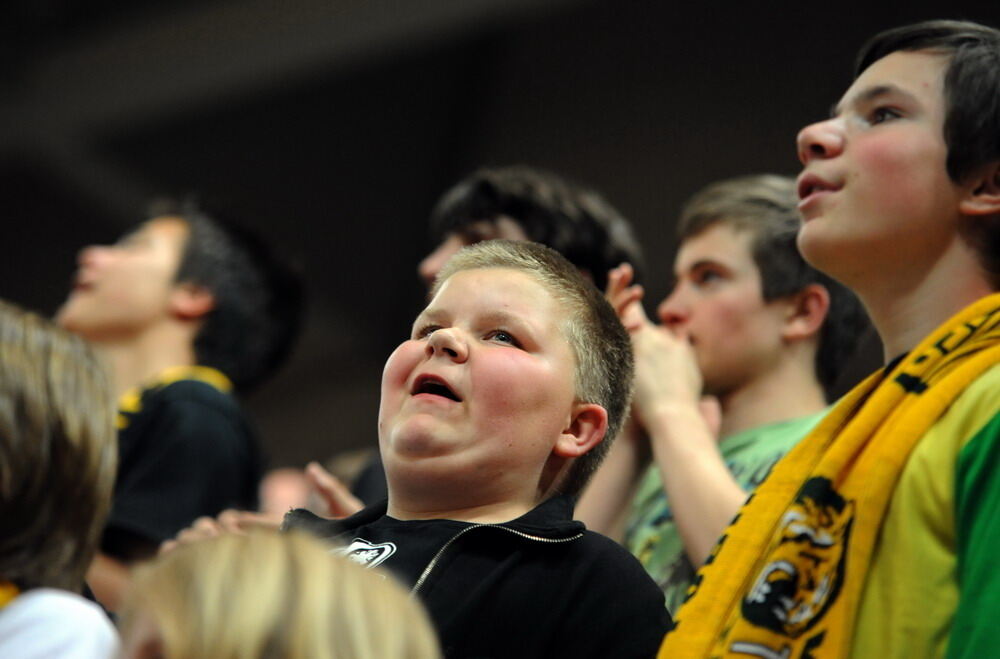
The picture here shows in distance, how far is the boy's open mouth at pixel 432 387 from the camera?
5.97 ft

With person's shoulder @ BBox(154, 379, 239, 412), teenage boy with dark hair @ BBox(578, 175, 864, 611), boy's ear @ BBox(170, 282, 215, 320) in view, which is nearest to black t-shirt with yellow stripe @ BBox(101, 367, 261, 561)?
person's shoulder @ BBox(154, 379, 239, 412)

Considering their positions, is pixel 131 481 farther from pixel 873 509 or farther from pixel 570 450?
pixel 873 509

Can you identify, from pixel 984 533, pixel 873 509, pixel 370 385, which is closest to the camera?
pixel 984 533

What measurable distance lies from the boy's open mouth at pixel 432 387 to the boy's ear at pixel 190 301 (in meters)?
1.73

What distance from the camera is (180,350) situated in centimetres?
344

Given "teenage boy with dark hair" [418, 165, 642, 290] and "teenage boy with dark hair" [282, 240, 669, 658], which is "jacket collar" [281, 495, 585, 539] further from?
"teenage boy with dark hair" [418, 165, 642, 290]

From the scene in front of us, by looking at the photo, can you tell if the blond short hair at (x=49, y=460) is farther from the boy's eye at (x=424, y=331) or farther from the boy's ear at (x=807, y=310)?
the boy's ear at (x=807, y=310)

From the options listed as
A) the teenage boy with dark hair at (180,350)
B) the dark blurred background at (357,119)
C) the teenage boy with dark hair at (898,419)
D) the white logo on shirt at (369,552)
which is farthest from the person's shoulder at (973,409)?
the dark blurred background at (357,119)

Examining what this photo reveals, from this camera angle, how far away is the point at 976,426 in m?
1.57

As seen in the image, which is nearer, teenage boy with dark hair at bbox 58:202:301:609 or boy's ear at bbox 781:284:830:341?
boy's ear at bbox 781:284:830:341

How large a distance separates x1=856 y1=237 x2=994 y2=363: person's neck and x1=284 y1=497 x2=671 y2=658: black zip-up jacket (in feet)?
1.64

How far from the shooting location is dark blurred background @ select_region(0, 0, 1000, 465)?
219 inches

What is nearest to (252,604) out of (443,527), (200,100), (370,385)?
(443,527)

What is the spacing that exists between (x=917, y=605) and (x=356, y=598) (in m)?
0.66
